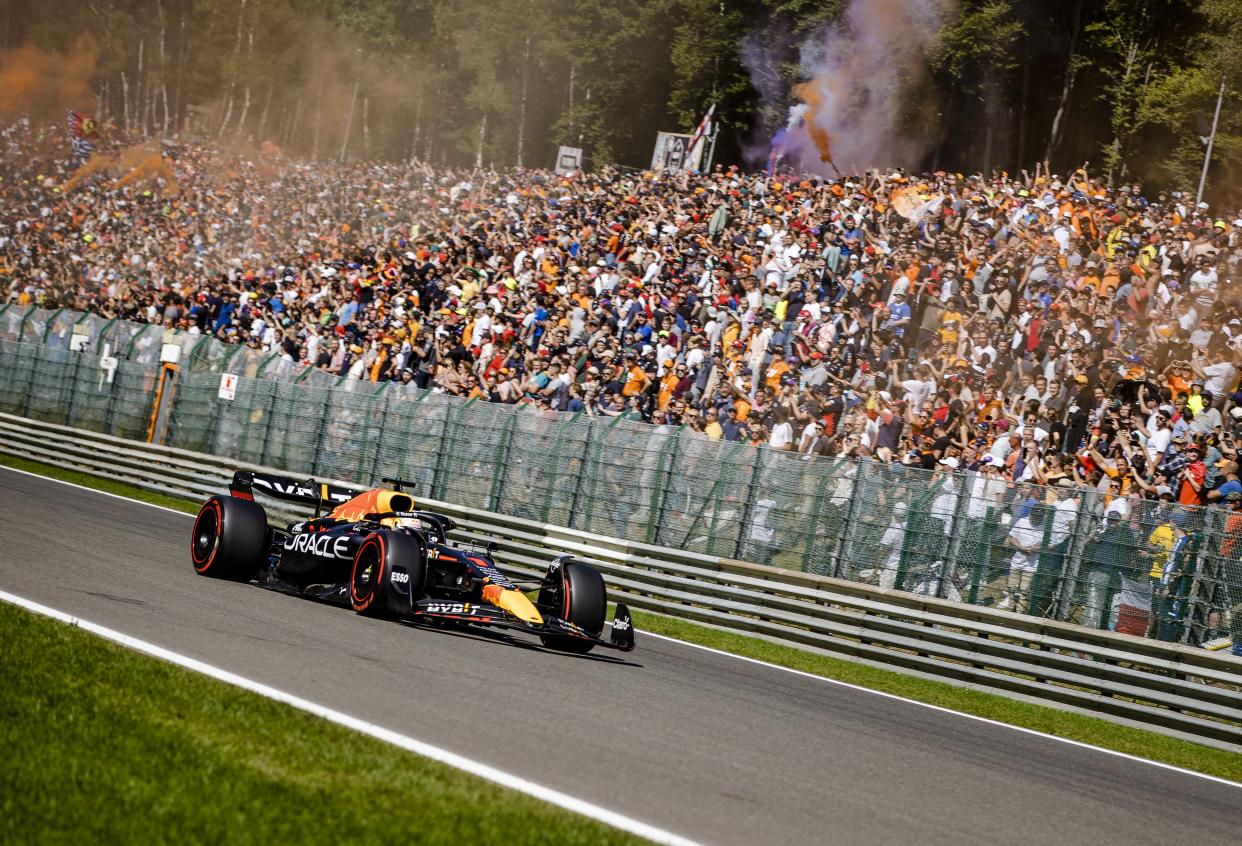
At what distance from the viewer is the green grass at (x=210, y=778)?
515 centimetres

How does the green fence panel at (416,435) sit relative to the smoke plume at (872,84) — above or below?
below

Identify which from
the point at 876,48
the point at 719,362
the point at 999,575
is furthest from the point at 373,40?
the point at 999,575

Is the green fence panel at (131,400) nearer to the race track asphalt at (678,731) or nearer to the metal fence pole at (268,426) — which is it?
the metal fence pole at (268,426)

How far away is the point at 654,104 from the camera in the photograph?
5975cm

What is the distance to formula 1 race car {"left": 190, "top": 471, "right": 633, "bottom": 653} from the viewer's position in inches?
434

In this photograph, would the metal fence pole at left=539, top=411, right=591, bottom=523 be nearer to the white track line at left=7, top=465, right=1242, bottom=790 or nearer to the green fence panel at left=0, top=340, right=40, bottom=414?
the white track line at left=7, top=465, right=1242, bottom=790

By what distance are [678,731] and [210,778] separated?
10.5 feet

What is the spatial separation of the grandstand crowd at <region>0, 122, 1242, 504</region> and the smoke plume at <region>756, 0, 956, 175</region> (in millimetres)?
9447

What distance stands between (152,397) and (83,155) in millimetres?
29749

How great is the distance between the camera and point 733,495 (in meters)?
16.6

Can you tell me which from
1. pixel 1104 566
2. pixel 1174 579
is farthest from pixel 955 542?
pixel 1174 579

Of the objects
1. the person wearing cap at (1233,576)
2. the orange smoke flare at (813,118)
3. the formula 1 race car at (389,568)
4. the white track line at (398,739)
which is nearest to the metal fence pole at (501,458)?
the formula 1 race car at (389,568)

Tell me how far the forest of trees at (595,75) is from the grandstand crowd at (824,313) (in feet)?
35.4

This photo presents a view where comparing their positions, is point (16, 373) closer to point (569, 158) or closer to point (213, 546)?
point (213, 546)
